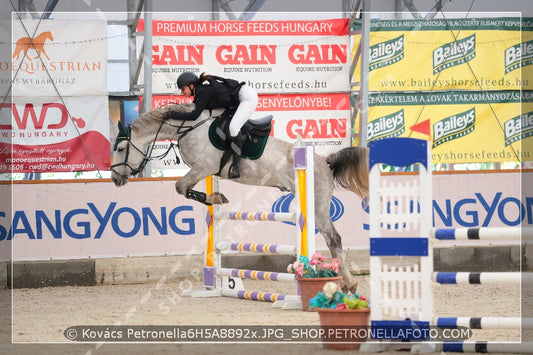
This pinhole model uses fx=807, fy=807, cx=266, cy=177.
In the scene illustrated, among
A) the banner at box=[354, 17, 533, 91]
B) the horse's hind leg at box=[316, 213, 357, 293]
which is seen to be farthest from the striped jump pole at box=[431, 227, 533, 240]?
the banner at box=[354, 17, 533, 91]

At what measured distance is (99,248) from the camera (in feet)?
27.5

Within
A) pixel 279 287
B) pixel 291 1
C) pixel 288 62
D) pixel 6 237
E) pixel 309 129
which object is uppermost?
pixel 291 1

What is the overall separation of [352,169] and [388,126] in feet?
13.5

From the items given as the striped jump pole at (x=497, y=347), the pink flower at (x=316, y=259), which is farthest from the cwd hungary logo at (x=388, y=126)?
the striped jump pole at (x=497, y=347)

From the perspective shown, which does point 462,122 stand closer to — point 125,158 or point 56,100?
point 56,100

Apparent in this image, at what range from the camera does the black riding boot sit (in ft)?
21.9

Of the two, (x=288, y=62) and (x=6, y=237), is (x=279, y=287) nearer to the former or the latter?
(x=6, y=237)

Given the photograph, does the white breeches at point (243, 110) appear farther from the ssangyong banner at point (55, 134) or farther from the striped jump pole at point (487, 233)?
the ssangyong banner at point (55, 134)

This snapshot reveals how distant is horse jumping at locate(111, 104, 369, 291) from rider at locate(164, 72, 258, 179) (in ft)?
0.35

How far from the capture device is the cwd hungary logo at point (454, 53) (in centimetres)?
1101

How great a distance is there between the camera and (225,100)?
6.73 meters

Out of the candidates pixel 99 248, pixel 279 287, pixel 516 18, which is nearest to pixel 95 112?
pixel 99 248

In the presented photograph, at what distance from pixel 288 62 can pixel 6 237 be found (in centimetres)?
452


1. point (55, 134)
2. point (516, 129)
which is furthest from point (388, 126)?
point (55, 134)
